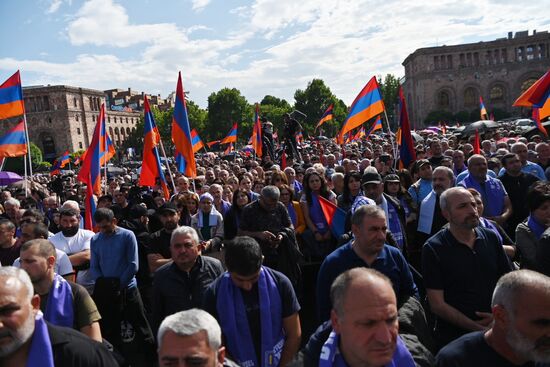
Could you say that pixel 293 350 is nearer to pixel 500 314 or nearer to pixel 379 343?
pixel 379 343

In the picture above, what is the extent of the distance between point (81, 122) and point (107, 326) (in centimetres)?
8416

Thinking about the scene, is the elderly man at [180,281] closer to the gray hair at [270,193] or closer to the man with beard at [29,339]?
the man with beard at [29,339]

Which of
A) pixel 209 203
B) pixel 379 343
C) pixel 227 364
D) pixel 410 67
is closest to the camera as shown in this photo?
pixel 379 343

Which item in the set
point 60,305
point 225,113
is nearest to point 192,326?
point 60,305

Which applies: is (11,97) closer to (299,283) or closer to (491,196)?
(299,283)

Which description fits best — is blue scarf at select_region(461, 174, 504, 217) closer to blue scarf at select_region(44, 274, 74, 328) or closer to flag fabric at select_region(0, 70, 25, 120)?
blue scarf at select_region(44, 274, 74, 328)

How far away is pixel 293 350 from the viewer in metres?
3.16

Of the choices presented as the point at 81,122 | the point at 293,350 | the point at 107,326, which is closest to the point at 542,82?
the point at 293,350

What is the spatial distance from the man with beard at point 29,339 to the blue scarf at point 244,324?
851 mm

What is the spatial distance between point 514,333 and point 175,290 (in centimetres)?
251

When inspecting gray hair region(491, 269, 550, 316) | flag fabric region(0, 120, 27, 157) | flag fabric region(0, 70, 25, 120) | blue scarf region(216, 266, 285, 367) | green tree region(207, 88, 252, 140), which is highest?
green tree region(207, 88, 252, 140)

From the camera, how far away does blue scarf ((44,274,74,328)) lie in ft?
9.64

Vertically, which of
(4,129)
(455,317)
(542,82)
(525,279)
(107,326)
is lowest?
(107,326)

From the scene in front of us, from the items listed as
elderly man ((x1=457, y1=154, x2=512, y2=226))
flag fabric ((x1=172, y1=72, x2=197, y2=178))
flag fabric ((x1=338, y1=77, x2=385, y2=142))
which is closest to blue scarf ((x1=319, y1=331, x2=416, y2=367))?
elderly man ((x1=457, y1=154, x2=512, y2=226))
